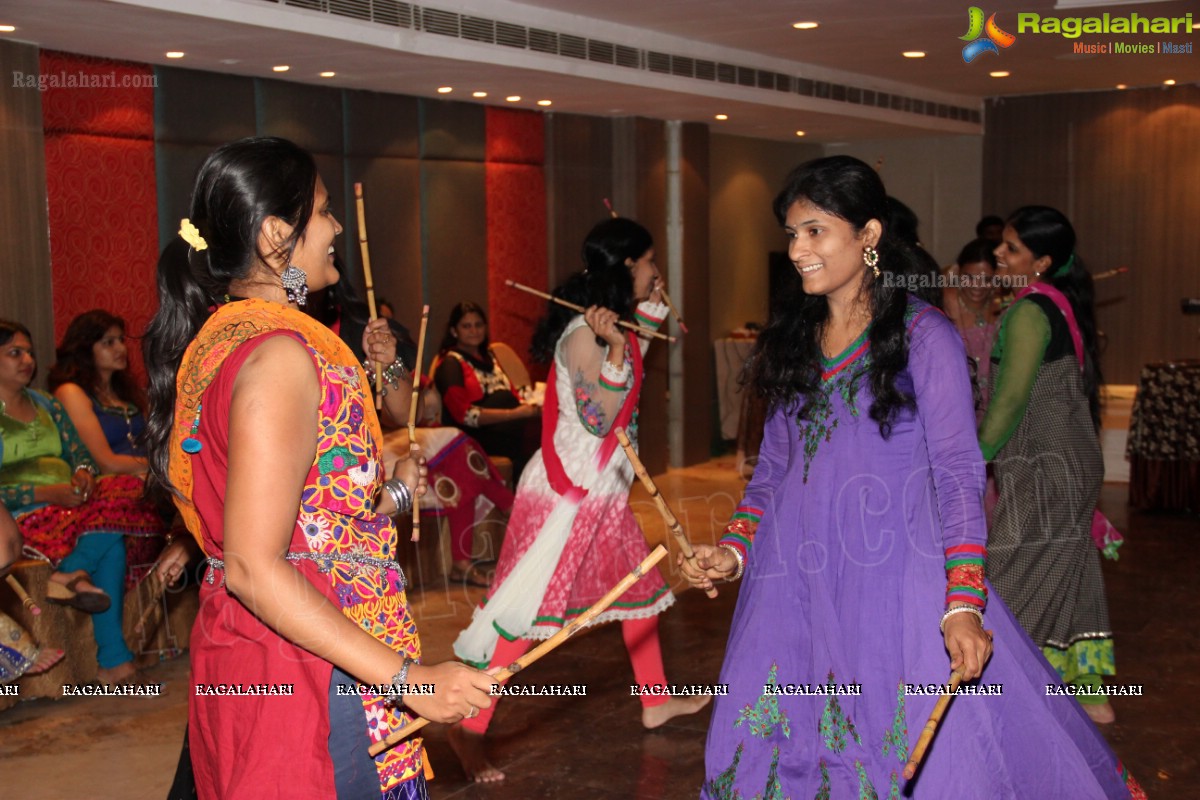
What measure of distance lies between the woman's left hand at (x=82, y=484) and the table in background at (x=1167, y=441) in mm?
5743

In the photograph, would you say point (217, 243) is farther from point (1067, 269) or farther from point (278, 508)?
point (1067, 269)

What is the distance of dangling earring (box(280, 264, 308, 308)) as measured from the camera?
172cm

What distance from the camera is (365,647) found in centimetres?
156

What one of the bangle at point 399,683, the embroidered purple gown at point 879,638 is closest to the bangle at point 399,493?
the bangle at point 399,683

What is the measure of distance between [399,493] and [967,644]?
0.97 metres

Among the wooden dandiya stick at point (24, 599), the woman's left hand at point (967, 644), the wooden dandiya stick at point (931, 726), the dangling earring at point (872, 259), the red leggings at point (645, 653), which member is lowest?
the red leggings at point (645, 653)

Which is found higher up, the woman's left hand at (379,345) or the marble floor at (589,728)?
the woman's left hand at (379,345)

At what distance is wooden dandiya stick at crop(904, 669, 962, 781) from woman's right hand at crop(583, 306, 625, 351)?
168 cm

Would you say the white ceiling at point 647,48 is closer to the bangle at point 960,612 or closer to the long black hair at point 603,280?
the long black hair at point 603,280

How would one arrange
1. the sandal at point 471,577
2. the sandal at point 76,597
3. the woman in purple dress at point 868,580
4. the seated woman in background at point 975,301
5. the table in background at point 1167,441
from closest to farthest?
the woman in purple dress at point 868,580 < the sandal at point 76,597 < the seated woman in background at point 975,301 < the sandal at point 471,577 < the table in background at point 1167,441

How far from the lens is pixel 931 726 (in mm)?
1922

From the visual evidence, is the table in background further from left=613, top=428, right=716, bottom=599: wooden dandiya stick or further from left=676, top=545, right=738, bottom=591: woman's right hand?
left=613, top=428, right=716, bottom=599: wooden dandiya stick

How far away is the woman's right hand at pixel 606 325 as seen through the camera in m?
3.52

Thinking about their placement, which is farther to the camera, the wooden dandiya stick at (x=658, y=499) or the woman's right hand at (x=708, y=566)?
the woman's right hand at (x=708, y=566)
